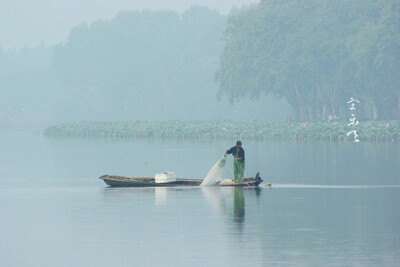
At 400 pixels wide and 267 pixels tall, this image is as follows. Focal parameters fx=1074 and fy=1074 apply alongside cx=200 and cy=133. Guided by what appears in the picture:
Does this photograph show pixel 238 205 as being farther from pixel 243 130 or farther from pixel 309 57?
pixel 309 57

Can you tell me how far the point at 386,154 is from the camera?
67500 millimetres

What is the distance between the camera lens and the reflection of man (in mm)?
31422

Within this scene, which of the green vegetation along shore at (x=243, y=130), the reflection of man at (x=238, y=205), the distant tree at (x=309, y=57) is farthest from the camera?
the distant tree at (x=309, y=57)

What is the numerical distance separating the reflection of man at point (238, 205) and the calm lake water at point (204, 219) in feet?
0.10

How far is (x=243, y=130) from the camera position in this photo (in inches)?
4011

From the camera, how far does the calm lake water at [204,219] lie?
24297 mm

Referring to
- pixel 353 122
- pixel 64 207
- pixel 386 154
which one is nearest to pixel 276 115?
pixel 353 122

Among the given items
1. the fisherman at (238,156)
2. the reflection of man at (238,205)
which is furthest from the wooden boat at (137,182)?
the fisherman at (238,156)

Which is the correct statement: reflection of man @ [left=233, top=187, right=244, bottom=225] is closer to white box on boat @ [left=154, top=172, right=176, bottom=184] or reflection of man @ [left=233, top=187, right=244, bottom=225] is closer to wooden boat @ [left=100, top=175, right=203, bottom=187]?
wooden boat @ [left=100, top=175, right=203, bottom=187]

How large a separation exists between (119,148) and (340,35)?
A: 43901 millimetres

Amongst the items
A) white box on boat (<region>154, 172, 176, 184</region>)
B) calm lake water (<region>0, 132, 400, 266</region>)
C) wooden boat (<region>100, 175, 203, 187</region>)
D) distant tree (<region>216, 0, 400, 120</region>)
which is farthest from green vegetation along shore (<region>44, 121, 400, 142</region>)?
white box on boat (<region>154, 172, 176, 184</region>)

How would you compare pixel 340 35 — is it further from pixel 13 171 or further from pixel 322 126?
pixel 13 171

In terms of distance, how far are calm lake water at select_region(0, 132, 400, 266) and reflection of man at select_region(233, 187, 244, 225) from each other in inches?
1.2

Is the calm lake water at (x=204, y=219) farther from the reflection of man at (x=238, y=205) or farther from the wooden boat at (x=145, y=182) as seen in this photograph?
the wooden boat at (x=145, y=182)
